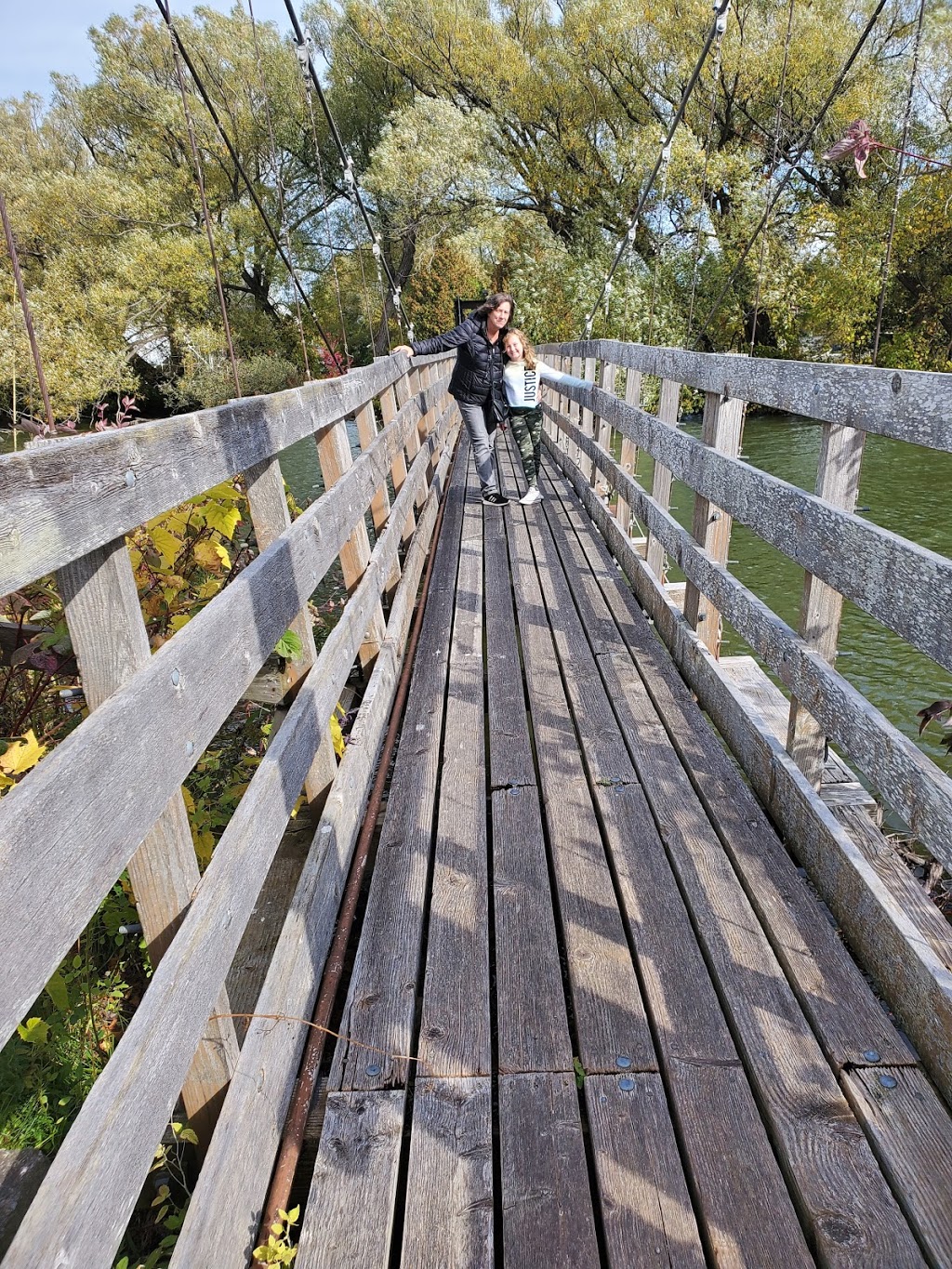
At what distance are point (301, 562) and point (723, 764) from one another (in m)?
1.52

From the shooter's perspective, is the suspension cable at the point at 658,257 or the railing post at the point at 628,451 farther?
the suspension cable at the point at 658,257

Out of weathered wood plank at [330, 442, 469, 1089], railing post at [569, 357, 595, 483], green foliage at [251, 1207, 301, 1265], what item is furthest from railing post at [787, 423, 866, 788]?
railing post at [569, 357, 595, 483]

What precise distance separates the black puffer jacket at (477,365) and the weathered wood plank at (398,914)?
316 centimetres

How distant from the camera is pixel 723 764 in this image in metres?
2.80

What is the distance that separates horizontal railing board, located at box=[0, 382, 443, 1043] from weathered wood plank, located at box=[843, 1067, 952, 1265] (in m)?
1.36

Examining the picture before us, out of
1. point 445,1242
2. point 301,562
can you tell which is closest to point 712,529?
point 301,562

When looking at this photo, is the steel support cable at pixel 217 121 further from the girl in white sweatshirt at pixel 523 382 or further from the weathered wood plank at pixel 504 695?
the weathered wood plank at pixel 504 695

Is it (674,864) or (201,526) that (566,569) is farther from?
(674,864)

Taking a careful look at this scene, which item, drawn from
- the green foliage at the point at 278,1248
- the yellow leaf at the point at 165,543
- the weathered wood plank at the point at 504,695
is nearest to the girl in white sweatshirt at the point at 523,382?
the weathered wood plank at the point at 504,695

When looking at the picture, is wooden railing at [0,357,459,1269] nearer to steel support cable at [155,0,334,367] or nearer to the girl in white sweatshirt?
steel support cable at [155,0,334,367]

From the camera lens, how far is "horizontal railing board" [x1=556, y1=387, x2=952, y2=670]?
159 cm

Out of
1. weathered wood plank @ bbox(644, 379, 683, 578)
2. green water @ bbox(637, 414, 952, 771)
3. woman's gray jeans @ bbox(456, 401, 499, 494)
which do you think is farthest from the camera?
woman's gray jeans @ bbox(456, 401, 499, 494)

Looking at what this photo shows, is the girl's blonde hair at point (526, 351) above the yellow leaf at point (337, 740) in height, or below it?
above

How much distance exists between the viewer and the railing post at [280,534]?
206 centimetres
